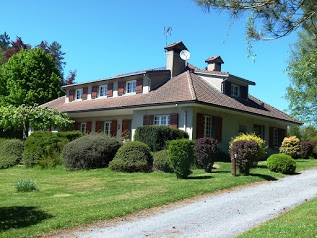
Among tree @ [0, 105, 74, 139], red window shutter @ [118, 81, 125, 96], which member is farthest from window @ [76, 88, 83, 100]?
red window shutter @ [118, 81, 125, 96]

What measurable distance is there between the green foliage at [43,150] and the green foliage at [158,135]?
506 centimetres

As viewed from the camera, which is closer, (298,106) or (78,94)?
(298,106)

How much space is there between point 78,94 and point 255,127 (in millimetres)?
15197

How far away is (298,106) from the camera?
1267 inches

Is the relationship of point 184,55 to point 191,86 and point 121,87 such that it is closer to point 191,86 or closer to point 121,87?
point 191,86

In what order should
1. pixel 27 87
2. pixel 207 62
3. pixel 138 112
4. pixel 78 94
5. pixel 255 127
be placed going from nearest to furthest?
pixel 138 112 → pixel 255 127 → pixel 207 62 → pixel 78 94 → pixel 27 87

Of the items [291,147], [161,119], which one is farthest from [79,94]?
[291,147]

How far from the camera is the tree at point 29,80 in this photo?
133ft

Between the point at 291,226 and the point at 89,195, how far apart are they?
22.5 feet

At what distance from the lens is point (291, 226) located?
7789mm

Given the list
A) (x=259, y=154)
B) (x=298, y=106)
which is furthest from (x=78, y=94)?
(x=259, y=154)

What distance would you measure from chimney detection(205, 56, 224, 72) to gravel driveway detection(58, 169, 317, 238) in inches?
740

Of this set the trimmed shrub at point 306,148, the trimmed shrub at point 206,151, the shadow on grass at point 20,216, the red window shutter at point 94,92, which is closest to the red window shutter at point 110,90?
the red window shutter at point 94,92

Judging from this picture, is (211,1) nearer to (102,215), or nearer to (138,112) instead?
(102,215)
